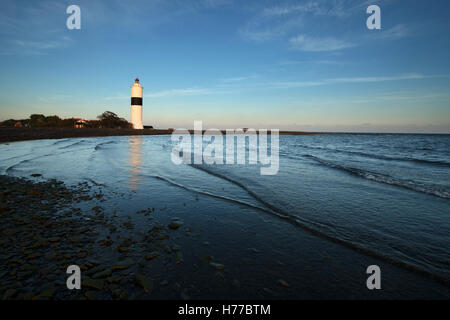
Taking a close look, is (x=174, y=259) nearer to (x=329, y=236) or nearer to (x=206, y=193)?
(x=329, y=236)

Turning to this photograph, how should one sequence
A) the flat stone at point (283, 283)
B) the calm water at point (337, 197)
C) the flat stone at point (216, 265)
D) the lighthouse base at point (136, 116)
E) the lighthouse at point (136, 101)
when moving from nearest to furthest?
the flat stone at point (283, 283)
the flat stone at point (216, 265)
the calm water at point (337, 197)
the lighthouse at point (136, 101)
the lighthouse base at point (136, 116)

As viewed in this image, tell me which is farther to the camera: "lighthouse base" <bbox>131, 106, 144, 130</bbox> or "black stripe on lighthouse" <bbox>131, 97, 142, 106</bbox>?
"lighthouse base" <bbox>131, 106, 144, 130</bbox>

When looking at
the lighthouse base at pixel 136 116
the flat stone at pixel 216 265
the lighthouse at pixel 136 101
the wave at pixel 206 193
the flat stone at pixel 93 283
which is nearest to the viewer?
the flat stone at pixel 93 283

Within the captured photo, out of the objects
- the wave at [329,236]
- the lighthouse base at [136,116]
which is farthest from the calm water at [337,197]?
the lighthouse base at [136,116]

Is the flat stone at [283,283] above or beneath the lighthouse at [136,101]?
beneath

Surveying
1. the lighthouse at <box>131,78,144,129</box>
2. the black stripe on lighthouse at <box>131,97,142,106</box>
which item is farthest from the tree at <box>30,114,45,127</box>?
the black stripe on lighthouse at <box>131,97,142,106</box>

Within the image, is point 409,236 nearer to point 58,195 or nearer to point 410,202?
point 410,202

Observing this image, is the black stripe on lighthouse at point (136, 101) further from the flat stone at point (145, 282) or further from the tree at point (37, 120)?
the flat stone at point (145, 282)

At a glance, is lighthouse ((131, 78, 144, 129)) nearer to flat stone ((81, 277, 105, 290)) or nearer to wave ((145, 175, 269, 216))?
wave ((145, 175, 269, 216))
